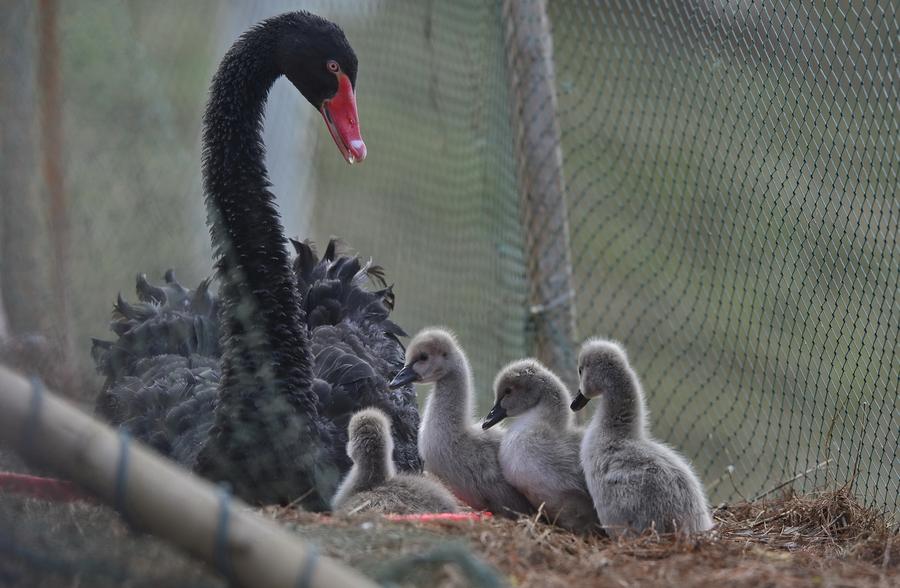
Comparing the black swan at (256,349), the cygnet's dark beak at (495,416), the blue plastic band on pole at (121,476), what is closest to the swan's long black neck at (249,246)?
the black swan at (256,349)

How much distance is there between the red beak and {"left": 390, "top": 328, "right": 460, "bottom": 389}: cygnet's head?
707mm

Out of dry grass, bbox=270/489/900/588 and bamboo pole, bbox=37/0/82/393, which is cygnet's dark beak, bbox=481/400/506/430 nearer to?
dry grass, bbox=270/489/900/588

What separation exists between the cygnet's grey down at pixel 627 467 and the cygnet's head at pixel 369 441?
0.63 m

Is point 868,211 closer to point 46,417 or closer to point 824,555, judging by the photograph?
point 824,555

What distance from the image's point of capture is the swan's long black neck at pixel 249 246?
3664mm

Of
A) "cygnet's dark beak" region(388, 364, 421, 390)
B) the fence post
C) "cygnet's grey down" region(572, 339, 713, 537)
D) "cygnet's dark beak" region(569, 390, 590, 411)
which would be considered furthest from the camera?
the fence post

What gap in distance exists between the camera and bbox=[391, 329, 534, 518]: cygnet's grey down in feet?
12.7

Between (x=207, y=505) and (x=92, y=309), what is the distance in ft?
17.1

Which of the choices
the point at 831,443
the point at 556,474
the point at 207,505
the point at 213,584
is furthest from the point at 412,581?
the point at 831,443

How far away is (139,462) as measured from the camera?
2.06 metres

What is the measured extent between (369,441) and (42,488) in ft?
3.69

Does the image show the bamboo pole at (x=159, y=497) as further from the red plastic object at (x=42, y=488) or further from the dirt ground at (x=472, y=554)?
the red plastic object at (x=42, y=488)

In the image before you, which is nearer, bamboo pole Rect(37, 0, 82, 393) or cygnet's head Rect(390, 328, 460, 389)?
cygnet's head Rect(390, 328, 460, 389)

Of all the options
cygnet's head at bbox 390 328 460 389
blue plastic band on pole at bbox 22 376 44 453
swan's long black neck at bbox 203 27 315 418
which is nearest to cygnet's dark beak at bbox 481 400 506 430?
cygnet's head at bbox 390 328 460 389
